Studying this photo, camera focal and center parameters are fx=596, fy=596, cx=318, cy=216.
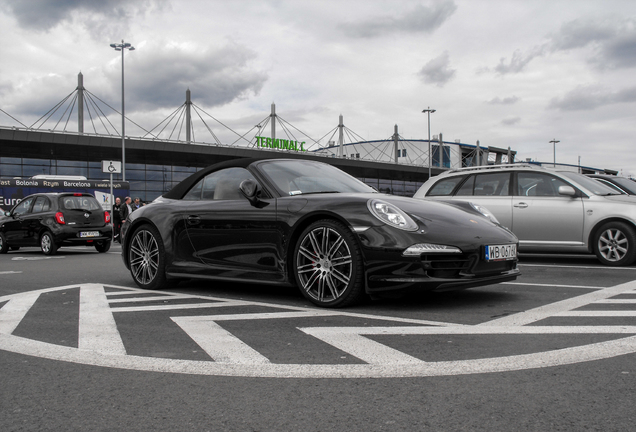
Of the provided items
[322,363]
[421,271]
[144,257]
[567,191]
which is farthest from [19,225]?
[322,363]

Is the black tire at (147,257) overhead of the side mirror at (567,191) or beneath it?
beneath

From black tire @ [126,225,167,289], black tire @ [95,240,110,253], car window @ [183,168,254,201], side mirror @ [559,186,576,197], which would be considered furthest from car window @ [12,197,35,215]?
side mirror @ [559,186,576,197]

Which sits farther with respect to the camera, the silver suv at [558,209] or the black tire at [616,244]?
the silver suv at [558,209]

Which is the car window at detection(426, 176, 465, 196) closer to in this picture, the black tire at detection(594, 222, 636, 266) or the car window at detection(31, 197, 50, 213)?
the black tire at detection(594, 222, 636, 266)

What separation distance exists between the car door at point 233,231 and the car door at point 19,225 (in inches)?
402

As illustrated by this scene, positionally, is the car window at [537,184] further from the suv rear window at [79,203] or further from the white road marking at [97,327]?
the suv rear window at [79,203]

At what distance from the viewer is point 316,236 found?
15.6 feet

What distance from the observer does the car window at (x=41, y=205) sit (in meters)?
14.2

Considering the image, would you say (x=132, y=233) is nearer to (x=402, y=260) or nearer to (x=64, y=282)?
(x=64, y=282)

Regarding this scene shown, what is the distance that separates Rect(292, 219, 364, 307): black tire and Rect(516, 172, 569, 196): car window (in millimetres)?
5109

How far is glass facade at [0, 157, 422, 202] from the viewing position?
42625mm

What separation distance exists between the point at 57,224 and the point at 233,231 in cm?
998

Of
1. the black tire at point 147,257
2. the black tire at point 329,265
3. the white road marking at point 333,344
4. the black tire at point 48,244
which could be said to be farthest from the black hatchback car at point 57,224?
the black tire at point 329,265

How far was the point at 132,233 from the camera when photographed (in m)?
6.57
